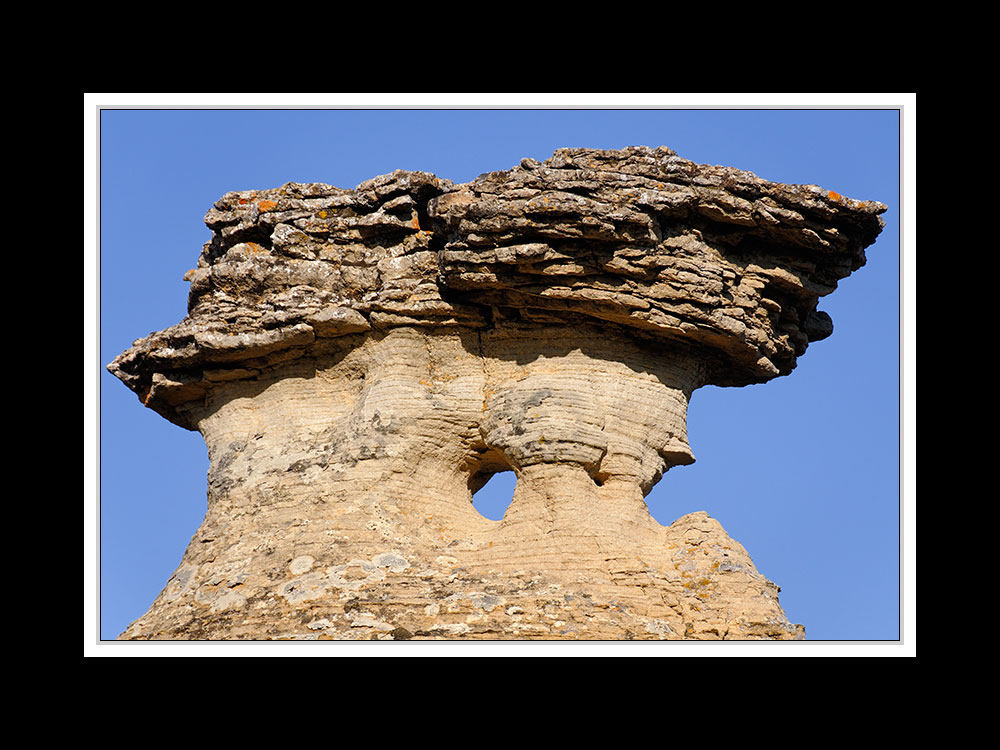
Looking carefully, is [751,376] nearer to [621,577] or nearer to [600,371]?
[600,371]

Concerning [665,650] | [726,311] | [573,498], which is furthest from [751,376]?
[665,650]

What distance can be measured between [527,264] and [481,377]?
4.89 ft

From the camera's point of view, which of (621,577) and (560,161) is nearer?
(621,577)

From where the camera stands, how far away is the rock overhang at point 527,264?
60.9 ft

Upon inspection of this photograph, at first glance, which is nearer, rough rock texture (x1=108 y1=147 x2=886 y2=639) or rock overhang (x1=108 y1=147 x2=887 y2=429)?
rough rock texture (x1=108 y1=147 x2=886 y2=639)

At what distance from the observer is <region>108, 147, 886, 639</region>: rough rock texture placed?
17625 mm

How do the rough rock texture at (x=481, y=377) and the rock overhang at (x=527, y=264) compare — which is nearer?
the rough rock texture at (x=481, y=377)

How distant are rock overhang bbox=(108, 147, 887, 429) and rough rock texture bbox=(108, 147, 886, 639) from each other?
3 cm

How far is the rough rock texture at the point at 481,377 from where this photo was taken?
1762 centimetres

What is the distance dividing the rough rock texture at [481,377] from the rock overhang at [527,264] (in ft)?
0.10

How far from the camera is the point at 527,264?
60.7ft

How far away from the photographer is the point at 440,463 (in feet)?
62.1

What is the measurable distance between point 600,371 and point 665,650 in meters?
4.30
